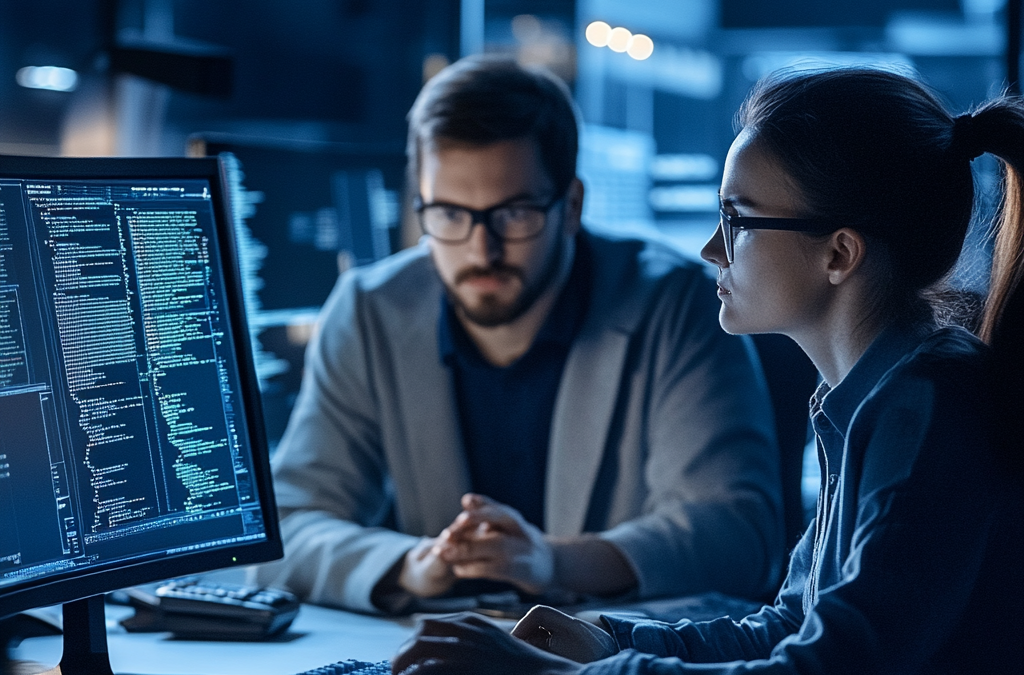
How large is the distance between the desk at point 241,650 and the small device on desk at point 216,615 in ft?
0.05

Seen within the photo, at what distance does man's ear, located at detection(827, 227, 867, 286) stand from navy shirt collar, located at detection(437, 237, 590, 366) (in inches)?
31.8

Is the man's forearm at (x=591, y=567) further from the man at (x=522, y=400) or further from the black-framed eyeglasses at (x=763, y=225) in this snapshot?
the black-framed eyeglasses at (x=763, y=225)

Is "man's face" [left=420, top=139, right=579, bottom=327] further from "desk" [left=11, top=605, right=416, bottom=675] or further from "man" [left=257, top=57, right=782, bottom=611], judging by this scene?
"desk" [left=11, top=605, right=416, bottom=675]

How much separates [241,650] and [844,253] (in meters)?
0.77

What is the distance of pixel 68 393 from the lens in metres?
0.99

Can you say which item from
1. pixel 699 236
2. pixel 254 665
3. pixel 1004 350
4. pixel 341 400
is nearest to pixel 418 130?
pixel 341 400

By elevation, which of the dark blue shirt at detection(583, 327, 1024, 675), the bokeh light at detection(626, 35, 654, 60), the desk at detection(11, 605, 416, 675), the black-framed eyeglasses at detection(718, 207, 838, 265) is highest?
the bokeh light at detection(626, 35, 654, 60)

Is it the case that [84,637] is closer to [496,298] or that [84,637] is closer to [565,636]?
[565,636]

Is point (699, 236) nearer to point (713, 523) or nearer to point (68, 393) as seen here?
point (713, 523)

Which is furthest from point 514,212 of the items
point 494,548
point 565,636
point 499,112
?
point 565,636

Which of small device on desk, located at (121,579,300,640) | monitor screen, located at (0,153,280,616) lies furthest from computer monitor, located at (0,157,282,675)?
small device on desk, located at (121,579,300,640)

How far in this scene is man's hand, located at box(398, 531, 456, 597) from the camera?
4.68ft

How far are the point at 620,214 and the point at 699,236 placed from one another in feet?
0.90

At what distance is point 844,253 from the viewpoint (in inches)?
37.3
